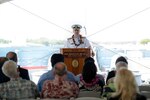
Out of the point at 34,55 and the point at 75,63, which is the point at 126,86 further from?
the point at 34,55

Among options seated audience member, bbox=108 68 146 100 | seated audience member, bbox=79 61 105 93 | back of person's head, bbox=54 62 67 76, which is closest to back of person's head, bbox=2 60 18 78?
back of person's head, bbox=54 62 67 76

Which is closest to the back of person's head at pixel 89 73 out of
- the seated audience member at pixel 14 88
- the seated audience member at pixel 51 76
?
the seated audience member at pixel 51 76

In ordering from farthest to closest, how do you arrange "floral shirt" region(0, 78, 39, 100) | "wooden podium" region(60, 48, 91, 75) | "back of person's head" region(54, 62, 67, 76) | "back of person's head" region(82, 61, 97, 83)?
"wooden podium" region(60, 48, 91, 75), "back of person's head" region(82, 61, 97, 83), "back of person's head" region(54, 62, 67, 76), "floral shirt" region(0, 78, 39, 100)

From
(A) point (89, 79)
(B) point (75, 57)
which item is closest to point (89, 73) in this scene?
(A) point (89, 79)

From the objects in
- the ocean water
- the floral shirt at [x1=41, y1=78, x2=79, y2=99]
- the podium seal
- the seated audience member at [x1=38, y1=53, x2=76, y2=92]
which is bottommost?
the floral shirt at [x1=41, y1=78, x2=79, y2=99]

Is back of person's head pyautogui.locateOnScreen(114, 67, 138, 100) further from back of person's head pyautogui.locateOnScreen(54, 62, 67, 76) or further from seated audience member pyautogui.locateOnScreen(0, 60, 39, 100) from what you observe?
seated audience member pyautogui.locateOnScreen(0, 60, 39, 100)

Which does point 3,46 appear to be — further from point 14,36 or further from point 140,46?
point 140,46

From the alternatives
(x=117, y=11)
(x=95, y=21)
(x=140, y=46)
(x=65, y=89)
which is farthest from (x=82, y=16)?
(x=65, y=89)

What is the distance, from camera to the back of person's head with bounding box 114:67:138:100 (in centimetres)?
348

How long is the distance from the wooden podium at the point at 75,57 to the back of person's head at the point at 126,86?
3293 millimetres

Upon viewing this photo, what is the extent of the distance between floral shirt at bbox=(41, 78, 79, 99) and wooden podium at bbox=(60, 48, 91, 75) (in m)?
2.59

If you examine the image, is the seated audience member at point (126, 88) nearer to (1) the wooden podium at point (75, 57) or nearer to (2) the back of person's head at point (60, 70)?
(2) the back of person's head at point (60, 70)

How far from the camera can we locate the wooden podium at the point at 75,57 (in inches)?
271

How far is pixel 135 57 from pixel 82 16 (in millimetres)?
2001
